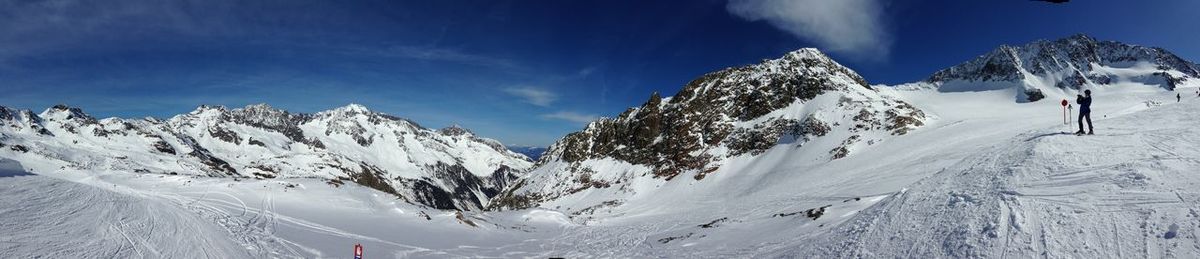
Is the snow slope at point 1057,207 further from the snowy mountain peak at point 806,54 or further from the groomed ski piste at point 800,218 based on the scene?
the snowy mountain peak at point 806,54

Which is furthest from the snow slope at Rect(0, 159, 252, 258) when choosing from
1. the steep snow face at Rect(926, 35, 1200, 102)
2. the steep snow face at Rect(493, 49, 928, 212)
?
the steep snow face at Rect(926, 35, 1200, 102)

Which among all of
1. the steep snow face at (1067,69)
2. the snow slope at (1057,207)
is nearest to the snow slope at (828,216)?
the snow slope at (1057,207)

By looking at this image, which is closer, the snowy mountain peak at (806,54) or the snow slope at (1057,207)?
the snow slope at (1057,207)

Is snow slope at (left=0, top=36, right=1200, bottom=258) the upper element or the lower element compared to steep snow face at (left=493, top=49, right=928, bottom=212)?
lower

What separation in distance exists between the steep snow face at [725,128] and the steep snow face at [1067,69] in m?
23.1

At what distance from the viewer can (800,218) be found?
68.9ft

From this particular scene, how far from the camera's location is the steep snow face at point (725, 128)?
6438 centimetres

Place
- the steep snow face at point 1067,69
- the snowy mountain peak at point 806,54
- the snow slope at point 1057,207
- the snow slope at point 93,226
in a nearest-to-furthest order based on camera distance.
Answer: the snow slope at point 1057,207 < the snow slope at point 93,226 < the steep snow face at point 1067,69 < the snowy mountain peak at point 806,54

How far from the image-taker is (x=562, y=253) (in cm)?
2411

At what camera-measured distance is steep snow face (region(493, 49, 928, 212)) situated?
64.4 meters

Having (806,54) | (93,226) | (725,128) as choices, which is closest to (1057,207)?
(93,226)

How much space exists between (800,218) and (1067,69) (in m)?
103

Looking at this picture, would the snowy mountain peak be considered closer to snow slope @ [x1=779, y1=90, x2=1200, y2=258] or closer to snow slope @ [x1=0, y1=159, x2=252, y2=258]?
snow slope @ [x1=779, y1=90, x2=1200, y2=258]

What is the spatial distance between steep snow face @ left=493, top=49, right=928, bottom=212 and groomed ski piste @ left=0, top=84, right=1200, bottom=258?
31.0 metres
